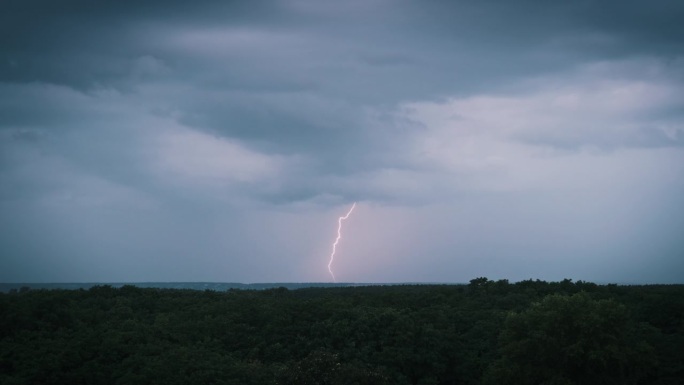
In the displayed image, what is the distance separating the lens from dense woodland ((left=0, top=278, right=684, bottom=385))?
3978 cm

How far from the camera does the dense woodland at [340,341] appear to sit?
3978 cm

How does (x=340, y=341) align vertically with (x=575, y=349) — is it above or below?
below

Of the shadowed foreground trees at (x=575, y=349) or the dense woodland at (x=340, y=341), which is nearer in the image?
the shadowed foreground trees at (x=575, y=349)

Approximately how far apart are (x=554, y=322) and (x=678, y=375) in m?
14.5

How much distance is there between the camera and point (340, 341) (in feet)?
181

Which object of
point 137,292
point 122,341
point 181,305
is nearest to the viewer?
point 122,341

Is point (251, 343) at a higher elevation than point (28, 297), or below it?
below

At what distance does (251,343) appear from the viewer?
5503cm

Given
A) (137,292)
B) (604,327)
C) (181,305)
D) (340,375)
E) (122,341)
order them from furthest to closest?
(137,292) < (181,305) < (122,341) < (604,327) < (340,375)

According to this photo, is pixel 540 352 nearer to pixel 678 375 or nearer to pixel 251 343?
pixel 678 375

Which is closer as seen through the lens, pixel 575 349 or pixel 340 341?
pixel 575 349

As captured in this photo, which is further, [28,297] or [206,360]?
[28,297]

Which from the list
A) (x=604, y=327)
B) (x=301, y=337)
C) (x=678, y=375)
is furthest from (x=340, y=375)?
(x=678, y=375)

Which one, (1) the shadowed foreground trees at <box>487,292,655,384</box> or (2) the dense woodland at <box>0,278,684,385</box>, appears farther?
(2) the dense woodland at <box>0,278,684,385</box>
